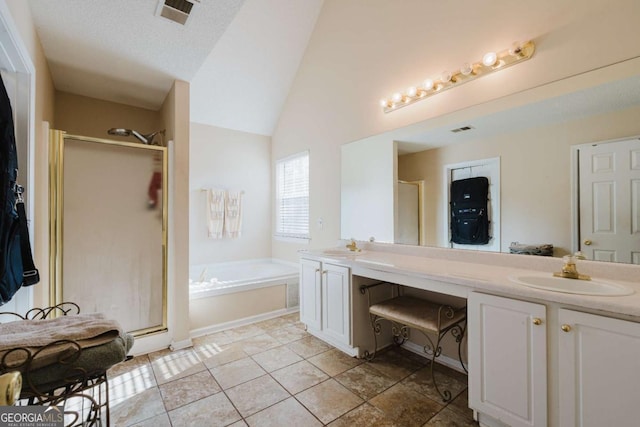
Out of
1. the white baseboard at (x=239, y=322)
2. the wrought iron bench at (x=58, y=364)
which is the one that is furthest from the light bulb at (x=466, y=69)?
the white baseboard at (x=239, y=322)

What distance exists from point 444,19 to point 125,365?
11.9 ft

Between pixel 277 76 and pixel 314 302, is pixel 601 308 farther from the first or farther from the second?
pixel 277 76

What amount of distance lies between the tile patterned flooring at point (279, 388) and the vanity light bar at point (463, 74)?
2.12 m

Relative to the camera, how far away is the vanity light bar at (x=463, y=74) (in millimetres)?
1718

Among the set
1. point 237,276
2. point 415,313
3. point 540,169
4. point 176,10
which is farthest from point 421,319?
point 176,10

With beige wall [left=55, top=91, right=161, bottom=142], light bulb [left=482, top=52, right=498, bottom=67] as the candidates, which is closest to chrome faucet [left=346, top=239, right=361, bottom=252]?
light bulb [left=482, top=52, right=498, bottom=67]

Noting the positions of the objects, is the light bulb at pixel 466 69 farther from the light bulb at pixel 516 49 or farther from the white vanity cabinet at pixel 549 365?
the white vanity cabinet at pixel 549 365

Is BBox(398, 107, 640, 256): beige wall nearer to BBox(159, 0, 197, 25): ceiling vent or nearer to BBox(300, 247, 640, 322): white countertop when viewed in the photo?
BBox(300, 247, 640, 322): white countertop

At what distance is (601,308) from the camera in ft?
3.54

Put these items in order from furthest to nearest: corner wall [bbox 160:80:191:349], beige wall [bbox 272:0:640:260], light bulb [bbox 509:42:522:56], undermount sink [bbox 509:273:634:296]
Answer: corner wall [bbox 160:80:191:349] < light bulb [bbox 509:42:522:56] < beige wall [bbox 272:0:640:260] < undermount sink [bbox 509:273:634:296]

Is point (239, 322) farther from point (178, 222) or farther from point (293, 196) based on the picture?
point (293, 196)

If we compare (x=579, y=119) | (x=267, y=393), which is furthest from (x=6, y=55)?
(x=579, y=119)

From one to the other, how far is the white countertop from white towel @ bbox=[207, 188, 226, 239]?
1796 millimetres

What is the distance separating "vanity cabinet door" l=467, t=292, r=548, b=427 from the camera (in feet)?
4.11
